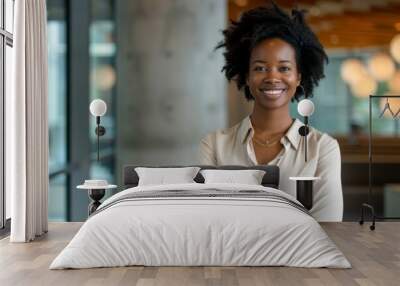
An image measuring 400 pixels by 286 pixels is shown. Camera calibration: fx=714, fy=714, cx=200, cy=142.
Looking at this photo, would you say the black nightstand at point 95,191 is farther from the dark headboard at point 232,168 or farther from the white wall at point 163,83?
the white wall at point 163,83

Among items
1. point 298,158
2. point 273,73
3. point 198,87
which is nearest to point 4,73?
point 198,87

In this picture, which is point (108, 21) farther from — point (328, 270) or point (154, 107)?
point (328, 270)

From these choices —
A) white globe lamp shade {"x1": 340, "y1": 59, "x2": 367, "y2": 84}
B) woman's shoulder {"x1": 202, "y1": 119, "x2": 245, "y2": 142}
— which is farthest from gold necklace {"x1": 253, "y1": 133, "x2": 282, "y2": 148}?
white globe lamp shade {"x1": 340, "y1": 59, "x2": 367, "y2": 84}

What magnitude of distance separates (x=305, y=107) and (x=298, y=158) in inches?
20.7

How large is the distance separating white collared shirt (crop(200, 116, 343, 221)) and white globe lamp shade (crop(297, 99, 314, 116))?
0.19 metres

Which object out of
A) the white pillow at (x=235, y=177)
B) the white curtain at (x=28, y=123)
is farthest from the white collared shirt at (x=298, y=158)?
the white curtain at (x=28, y=123)

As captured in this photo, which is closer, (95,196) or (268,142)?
(95,196)

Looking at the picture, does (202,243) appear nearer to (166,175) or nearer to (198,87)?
(166,175)

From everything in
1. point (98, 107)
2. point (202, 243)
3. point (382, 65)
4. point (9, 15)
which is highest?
point (9, 15)

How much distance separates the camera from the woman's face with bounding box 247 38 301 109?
719cm

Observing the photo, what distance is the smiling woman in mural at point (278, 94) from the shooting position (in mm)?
7207

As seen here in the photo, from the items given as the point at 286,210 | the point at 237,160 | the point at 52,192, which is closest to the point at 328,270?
the point at 286,210

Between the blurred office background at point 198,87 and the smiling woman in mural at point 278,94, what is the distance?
0.38 feet

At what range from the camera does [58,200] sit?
311 inches
